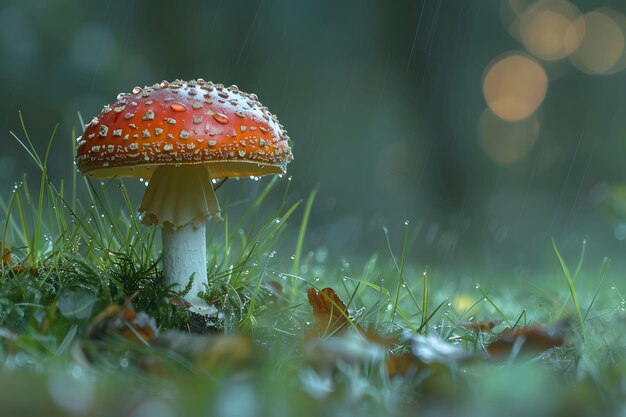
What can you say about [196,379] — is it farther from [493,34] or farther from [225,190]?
[493,34]

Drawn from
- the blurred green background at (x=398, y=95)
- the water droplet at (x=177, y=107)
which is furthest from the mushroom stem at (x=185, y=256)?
the blurred green background at (x=398, y=95)

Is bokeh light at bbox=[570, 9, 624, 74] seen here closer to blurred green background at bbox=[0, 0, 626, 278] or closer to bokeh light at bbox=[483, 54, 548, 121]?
blurred green background at bbox=[0, 0, 626, 278]

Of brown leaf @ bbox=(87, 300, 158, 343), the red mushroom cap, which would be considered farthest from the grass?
the red mushroom cap

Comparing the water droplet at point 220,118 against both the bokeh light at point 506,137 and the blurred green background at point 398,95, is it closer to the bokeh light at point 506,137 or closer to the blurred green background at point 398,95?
the blurred green background at point 398,95

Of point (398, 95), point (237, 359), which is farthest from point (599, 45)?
point (237, 359)

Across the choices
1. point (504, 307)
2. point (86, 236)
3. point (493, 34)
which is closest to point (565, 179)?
point (493, 34)
